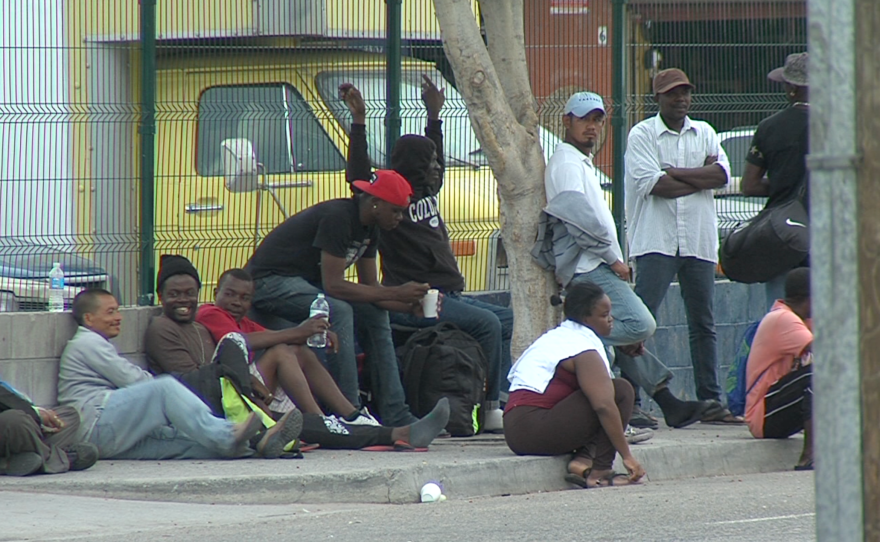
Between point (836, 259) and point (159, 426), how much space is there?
20.1ft

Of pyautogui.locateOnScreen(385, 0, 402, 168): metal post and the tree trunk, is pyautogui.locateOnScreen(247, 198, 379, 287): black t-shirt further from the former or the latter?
pyautogui.locateOnScreen(385, 0, 402, 168): metal post

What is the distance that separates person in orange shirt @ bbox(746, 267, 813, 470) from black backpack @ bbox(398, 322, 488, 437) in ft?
5.35

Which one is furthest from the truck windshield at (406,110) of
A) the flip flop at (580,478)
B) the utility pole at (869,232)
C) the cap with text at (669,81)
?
the utility pole at (869,232)

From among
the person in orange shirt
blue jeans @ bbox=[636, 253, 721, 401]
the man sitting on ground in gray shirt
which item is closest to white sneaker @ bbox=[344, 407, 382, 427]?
the man sitting on ground in gray shirt

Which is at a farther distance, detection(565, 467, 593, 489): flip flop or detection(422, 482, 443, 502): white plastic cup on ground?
detection(565, 467, 593, 489): flip flop

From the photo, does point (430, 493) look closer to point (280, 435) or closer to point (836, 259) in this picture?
point (280, 435)

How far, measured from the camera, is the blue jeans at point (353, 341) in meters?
8.97

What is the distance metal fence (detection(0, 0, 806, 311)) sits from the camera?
8867 mm

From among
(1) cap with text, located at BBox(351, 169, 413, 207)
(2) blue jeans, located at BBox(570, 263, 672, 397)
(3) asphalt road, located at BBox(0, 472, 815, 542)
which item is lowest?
(3) asphalt road, located at BBox(0, 472, 815, 542)

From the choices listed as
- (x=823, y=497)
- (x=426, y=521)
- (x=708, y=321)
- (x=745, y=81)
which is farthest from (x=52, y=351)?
(x=823, y=497)

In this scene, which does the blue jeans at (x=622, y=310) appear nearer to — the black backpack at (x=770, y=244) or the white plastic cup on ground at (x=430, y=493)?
the black backpack at (x=770, y=244)

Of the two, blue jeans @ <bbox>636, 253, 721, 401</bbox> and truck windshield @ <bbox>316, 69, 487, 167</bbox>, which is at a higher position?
truck windshield @ <bbox>316, 69, 487, 167</bbox>

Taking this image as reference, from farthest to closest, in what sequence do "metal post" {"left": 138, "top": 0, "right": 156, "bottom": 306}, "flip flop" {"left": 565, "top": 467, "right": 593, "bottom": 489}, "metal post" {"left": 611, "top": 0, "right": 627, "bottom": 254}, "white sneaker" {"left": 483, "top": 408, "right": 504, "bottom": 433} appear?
"metal post" {"left": 611, "top": 0, "right": 627, "bottom": 254} < "white sneaker" {"left": 483, "top": 408, "right": 504, "bottom": 433} < "metal post" {"left": 138, "top": 0, "right": 156, "bottom": 306} < "flip flop" {"left": 565, "top": 467, "right": 593, "bottom": 489}

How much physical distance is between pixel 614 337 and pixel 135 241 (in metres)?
2.93
